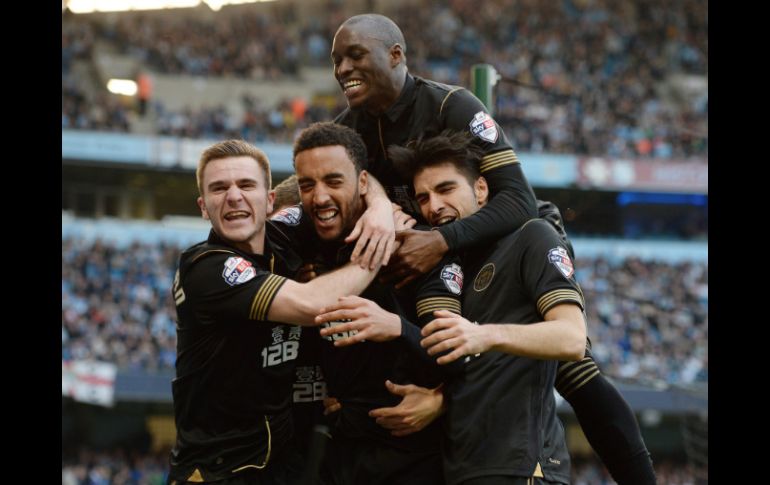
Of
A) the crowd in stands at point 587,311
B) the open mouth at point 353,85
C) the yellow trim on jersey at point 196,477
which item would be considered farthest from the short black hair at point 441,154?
the crowd in stands at point 587,311

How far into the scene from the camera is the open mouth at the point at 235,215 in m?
4.74

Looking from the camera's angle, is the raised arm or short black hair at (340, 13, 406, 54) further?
short black hair at (340, 13, 406, 54)

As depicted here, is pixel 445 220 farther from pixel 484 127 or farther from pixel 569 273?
pixel 569 273

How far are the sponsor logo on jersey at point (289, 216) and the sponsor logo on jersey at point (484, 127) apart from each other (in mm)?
1096

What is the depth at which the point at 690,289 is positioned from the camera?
2736 centimetres

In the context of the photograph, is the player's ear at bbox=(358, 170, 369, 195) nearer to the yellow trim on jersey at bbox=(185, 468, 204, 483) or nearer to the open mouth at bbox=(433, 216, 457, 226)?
the open mouth at bbox=(433, 216, 457, 226)

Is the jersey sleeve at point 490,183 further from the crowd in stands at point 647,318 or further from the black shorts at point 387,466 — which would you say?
the crowd in stands at point 647,318

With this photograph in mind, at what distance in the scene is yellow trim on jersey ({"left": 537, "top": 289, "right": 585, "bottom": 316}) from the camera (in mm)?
4289

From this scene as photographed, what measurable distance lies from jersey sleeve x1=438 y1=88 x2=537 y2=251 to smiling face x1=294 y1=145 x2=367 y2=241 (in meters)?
0.54

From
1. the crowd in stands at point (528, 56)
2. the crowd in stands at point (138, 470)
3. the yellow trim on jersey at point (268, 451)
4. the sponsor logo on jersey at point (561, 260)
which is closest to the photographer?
the sponsor logo on jersey at point (561, 260)

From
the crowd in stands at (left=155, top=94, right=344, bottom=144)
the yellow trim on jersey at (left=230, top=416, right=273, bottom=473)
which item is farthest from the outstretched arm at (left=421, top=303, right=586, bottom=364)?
the crowd in stands at (left=155, top=94, right=344, bottom=144)

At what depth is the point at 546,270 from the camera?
4.42 metres
